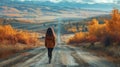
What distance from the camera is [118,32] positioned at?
54.6 m

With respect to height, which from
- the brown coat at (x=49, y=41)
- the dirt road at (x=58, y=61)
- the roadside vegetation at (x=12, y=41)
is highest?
the brown coat at (x=49, y=41)

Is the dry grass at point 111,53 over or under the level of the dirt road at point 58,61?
under

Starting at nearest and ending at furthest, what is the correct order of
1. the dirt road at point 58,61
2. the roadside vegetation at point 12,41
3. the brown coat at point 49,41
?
the dirt road at point 58,61 → the brown coat at point 49,41 → the roadside vegetation at point 12,41

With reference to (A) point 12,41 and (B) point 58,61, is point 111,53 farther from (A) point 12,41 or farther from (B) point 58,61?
(A) point 12,41

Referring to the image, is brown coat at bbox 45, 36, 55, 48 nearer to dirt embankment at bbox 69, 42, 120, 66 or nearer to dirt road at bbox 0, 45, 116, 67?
dirt road at bbox 0, 45, 116, 67

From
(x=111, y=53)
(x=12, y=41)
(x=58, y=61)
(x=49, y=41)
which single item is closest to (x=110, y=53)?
(x=111, y=53)

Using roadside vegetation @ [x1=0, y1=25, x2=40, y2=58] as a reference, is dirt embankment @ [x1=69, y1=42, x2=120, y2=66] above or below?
above

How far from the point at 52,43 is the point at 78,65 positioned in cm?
332

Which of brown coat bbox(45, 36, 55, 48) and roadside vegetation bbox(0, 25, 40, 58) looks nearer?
brown coat bbox(45, 36, 55, 48)

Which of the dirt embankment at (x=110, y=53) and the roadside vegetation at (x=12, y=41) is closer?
the dirt embankment at (x=110, y=53)

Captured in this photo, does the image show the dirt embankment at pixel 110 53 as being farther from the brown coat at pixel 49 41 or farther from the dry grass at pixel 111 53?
the brown coat at pixel 49 41

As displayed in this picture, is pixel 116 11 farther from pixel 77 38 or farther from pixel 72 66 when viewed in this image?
pixel 77 38

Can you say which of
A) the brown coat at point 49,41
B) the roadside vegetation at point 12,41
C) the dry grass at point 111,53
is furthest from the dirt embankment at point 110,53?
the roadside vegetation at point 12,41

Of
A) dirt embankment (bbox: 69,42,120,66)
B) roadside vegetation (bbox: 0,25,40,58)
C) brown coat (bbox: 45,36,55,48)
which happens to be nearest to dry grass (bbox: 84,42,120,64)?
dirt embankment (bbox: 69,42,120,66)
